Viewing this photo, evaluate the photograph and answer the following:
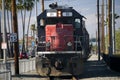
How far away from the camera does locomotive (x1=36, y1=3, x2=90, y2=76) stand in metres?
23.4

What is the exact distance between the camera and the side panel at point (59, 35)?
24484mm

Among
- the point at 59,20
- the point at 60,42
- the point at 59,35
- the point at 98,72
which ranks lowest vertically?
the point at 98,72

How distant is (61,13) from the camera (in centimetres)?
2481

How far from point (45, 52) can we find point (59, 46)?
3.94 feet

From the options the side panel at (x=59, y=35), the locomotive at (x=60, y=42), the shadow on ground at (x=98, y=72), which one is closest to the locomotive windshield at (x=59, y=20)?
the locomotive at (x=60, y=42)

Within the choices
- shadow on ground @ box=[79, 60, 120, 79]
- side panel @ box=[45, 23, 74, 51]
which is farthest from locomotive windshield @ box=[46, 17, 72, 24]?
shadow on ground @ box=[79, 60, 120, 79]

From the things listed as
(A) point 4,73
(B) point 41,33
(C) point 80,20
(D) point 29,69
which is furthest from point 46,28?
(D) point 29,69

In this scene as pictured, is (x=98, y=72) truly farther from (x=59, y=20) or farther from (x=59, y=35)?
(x=59, y=20)

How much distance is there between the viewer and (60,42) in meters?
24.6

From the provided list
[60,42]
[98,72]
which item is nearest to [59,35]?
[60,42]

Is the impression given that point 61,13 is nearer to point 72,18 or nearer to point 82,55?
point 72,18

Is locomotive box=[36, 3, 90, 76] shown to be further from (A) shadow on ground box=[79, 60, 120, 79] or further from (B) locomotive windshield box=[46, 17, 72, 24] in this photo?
(A) shadow on ground box=[79, 60, 120, 79]

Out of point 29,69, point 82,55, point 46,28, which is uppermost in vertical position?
point 46,28

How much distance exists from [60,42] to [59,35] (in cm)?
55
